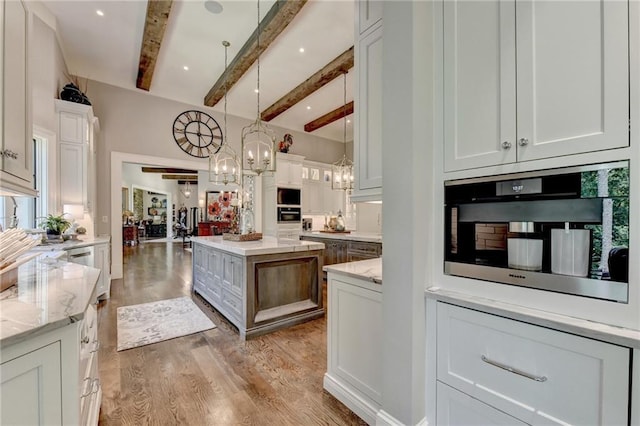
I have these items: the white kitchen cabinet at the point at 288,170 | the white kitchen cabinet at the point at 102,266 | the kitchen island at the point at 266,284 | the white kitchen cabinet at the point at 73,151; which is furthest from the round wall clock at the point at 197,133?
the kitchen island at the point at 266,284

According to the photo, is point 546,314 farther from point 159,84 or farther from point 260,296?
point 159,84

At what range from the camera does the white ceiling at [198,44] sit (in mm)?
3551

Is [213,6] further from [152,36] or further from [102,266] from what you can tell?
[102,266]

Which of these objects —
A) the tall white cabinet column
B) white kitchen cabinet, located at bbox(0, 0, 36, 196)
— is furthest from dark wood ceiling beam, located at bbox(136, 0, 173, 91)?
white kitchen cabinet, located at bbox(0, 0, 36, 196)

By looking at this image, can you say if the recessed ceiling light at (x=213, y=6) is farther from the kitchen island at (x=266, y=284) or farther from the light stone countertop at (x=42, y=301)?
the light stone countertop at (x=42, y=301)

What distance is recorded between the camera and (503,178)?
119 centimetres

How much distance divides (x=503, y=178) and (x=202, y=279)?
4.14 metres

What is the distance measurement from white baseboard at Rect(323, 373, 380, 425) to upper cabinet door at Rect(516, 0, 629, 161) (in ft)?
5.38

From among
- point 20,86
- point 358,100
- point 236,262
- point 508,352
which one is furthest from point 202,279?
point 508,352

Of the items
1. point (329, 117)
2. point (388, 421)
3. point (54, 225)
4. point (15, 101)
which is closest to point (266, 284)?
point (388, 421)

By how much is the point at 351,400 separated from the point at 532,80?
79.7 inches

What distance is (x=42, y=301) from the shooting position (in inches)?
43.1

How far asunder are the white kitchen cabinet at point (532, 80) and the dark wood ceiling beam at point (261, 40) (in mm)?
2648

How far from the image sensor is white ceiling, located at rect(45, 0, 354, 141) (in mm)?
3551
